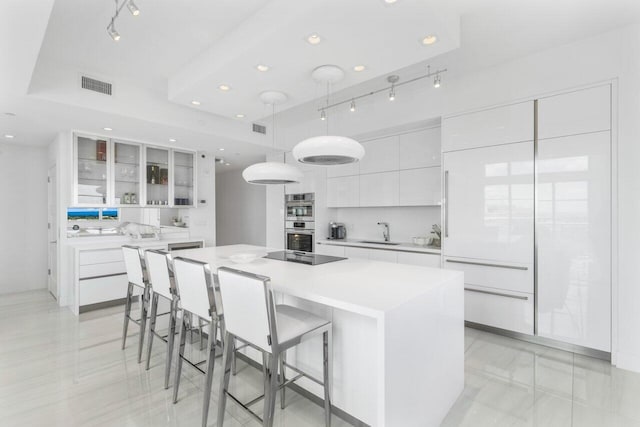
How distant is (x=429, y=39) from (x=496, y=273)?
236 cm

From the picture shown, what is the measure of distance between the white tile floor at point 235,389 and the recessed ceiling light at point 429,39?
240 cm

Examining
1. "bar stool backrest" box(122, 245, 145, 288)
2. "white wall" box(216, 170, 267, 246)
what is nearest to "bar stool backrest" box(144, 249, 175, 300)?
"bar stool backrest" box(122, 245, 145, 288)

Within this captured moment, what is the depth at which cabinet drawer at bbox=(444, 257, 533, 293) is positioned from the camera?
299cm

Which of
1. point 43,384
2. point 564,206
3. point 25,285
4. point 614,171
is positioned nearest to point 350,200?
point 564,206

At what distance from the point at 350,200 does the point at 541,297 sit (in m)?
2.65

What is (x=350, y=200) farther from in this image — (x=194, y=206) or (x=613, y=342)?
(x=613, y=342)

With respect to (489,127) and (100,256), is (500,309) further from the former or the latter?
(100,256)

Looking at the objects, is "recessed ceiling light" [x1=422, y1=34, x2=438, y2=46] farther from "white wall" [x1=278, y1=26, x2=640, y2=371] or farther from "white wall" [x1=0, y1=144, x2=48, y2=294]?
"white wall" [x1=0, y1=144, x2=48, y2=294]

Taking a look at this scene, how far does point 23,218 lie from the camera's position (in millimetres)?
4922


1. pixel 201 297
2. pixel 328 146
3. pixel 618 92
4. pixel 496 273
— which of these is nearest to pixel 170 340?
pixel 201 297

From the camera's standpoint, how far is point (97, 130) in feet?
13.3

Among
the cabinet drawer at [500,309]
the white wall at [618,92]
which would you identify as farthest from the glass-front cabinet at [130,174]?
the cabinet drawer at [500,309]

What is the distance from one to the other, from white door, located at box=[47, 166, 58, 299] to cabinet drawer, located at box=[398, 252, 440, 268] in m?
4.86

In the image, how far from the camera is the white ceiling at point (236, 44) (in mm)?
1868
